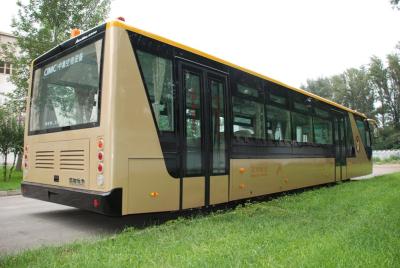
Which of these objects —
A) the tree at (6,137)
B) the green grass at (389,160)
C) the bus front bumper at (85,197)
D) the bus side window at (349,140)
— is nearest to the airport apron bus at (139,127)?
the bus front bumper at (85,197)

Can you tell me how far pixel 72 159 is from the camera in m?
6.83

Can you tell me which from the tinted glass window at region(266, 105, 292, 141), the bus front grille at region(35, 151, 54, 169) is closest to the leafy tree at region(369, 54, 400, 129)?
the tinted glass window at region(266, 105, 292, 141)

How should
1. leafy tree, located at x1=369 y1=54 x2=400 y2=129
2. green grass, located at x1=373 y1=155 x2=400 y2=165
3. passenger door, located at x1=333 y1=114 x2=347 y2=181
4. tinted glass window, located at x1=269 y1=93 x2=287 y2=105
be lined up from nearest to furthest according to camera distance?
tinted glass window, located at x1=269 y1=93 x2=287 y2=105, passenger door, located at x1=333 y1=114 x2=347 y2=181, green grass, located at x1=373 y1=155 x2=400 y2=165, leafy tree, located at x1=369 y1=54 x2=400 y2=129

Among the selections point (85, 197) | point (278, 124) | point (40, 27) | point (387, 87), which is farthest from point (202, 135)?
point (387, 87)

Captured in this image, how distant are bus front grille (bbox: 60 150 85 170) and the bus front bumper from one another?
36 cm

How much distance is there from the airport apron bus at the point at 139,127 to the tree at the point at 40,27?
1349 cm

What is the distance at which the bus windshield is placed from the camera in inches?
262

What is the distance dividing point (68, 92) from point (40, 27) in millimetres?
15666

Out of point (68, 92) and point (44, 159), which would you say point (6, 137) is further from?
point (68, 92)

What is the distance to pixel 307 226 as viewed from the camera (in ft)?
21.1

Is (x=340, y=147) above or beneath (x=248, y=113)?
beneath

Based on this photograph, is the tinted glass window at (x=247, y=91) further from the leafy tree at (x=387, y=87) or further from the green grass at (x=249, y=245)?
the leafy tree at (x=387, y=87)

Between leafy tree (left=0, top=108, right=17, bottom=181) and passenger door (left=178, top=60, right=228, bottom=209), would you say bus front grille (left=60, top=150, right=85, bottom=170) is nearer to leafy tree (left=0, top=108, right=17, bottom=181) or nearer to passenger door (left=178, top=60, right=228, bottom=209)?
passenger door (left=178, top=60, right=228, bottom=209)

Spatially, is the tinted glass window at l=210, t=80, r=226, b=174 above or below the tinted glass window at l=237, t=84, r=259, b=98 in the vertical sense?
below
